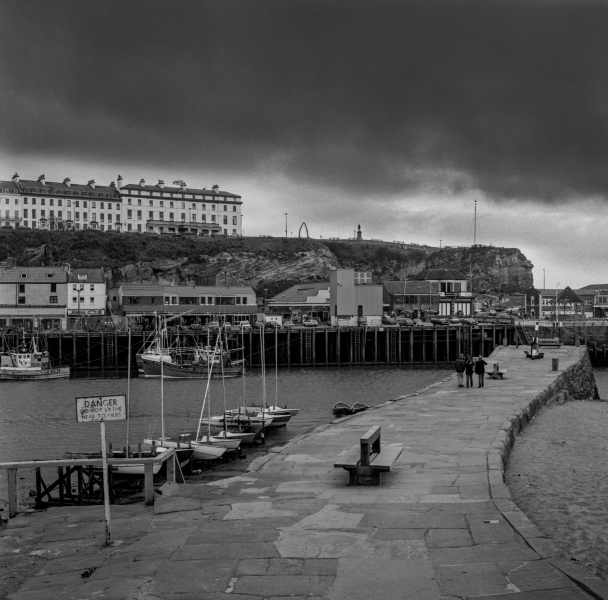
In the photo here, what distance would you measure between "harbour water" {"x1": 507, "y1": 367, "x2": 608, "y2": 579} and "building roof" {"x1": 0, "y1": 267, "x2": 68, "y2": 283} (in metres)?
81.4

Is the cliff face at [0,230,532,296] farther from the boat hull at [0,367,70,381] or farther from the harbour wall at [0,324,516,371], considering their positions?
the boat hull at [0,367,70,381]

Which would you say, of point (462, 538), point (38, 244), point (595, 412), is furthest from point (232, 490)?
point (38, 244)

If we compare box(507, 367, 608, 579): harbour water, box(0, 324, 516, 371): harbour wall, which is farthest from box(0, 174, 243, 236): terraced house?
box(507, 367, 608, 579): harbour water

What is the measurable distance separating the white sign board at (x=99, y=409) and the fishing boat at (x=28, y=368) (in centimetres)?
5382

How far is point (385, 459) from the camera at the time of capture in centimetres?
1422

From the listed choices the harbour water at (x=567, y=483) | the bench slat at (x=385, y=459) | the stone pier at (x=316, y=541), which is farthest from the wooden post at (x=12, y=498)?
the harbour water at (x=567, y=483)

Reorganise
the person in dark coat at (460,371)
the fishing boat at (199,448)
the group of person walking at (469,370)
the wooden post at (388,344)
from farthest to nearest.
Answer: the wooden post at (388,344) < the person in dark coat at (460,371) < the group of person walking at (469,370) < the fishing boat at (199,448)

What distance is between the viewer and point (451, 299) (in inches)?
4646

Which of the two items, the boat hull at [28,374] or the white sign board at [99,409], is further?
the boat hull at [28,374]

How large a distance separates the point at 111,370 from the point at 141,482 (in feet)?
161

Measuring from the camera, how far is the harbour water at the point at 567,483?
10.5m

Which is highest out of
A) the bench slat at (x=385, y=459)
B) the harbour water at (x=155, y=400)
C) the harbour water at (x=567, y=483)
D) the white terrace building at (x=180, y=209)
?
the white terrace building at (x=180, y=209)

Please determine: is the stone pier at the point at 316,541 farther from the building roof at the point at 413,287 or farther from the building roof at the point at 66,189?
the building roof at the point at 66,189

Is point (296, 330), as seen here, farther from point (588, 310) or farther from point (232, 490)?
point (588, 310)
